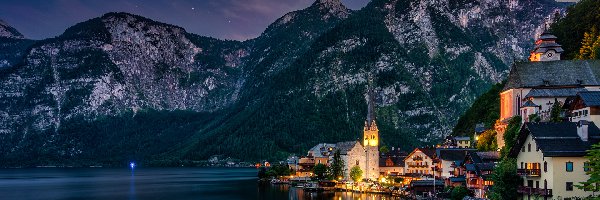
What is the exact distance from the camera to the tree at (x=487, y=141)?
10781cm

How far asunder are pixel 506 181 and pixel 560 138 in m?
8.64

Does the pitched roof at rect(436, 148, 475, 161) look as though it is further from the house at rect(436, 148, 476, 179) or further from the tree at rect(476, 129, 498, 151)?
the tree at rect(476, 129, 498, 151)

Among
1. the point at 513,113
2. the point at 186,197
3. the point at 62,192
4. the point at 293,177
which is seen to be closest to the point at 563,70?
the point at 513,113

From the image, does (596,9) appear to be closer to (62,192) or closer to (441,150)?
(441,150)

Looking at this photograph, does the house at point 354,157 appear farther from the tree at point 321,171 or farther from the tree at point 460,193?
the tree at point 460,193

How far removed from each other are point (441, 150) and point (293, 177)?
70127 millimetres

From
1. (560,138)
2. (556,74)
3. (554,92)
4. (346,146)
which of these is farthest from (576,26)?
(560,138)

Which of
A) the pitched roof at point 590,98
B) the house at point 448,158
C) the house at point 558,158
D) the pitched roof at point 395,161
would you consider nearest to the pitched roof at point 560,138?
the house at point 558,158

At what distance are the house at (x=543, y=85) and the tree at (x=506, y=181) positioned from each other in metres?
24.4

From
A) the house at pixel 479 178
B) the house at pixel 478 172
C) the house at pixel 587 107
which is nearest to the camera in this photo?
the house at pixel 587 107

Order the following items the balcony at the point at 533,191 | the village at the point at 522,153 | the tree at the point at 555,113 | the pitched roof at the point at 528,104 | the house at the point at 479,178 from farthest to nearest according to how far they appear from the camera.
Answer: the pitched roof at the point at 528,104 → the house at the point at 479,178 → the tree at the point at 555,113 → the balcony at the point at 533,191 → the village at the point at 522,153

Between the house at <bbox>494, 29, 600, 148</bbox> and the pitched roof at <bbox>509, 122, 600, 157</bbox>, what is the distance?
87.6ft

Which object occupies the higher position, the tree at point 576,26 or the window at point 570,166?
the tree at point 576,26

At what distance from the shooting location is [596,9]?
14612 cm
